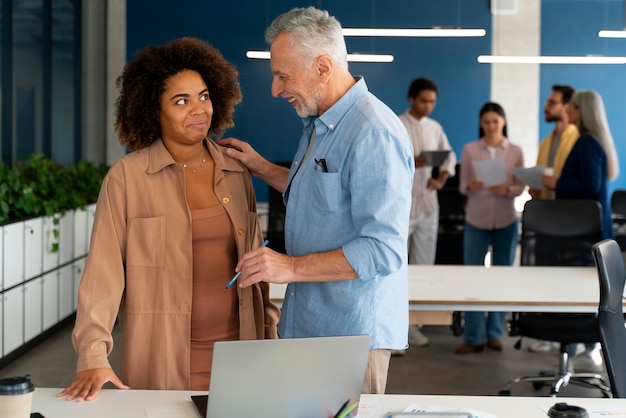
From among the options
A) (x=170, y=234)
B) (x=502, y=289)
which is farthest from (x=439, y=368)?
(x=170, y=234)

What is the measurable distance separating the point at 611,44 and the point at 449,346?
7005 millimetres

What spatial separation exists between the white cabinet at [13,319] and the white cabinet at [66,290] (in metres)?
0.81

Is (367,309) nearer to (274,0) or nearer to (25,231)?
(25,231)

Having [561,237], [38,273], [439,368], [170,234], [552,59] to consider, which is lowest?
[439,368]

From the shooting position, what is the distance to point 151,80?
8.61ft

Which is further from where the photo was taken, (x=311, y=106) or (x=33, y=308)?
(x=33, y=308)

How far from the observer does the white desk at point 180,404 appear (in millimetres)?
2152

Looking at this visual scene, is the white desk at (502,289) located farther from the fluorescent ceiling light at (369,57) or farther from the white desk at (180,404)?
the fluorescent ceiling light at (369,57)

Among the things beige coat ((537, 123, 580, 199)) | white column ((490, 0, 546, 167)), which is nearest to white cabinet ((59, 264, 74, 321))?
beige coat ((537, 123, 580, 199))

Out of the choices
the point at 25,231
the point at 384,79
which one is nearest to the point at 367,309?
the point at 25,231

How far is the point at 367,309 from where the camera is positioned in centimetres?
233

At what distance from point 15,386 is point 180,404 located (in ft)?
1.72

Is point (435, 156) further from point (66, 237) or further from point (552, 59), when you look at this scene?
point (552, 59)

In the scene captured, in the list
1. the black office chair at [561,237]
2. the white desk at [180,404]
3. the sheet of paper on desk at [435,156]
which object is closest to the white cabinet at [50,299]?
the sheet of paper on desk at [435,156]
